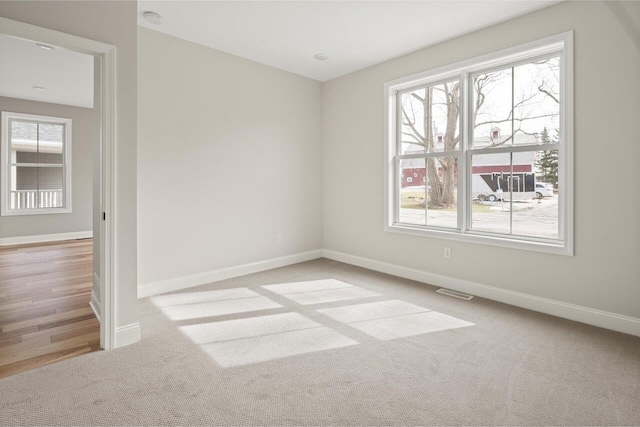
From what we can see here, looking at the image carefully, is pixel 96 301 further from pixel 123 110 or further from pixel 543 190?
pixel 543 190

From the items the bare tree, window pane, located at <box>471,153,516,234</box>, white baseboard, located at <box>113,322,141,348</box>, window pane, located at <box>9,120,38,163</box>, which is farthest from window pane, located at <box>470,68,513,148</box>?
window pane, located at <box>9,120,38,163</box>

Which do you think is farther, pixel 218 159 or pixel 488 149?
pixel 218 159

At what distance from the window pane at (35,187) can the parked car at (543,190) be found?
26.8ft

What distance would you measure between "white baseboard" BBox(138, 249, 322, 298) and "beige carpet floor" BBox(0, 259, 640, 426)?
364 millimetres

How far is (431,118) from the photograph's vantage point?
4141 millimetres

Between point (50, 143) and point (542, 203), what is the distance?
8.30 m

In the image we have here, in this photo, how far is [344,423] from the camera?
171cm

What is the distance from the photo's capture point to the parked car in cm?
322

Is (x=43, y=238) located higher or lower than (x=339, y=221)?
lower

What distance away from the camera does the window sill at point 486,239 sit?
3.09 metres

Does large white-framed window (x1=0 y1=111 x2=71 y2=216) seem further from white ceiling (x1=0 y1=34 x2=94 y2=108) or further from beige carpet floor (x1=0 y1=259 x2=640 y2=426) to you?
beige carpet floor (x1=0 y1=259 x2=640 y2=426)

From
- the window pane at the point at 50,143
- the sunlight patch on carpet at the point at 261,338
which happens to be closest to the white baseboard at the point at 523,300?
the sunlight patch on carpet at the point at 261,338

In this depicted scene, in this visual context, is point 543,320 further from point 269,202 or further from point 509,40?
point 269,202

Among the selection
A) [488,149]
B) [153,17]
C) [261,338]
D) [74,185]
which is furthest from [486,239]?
[74,185]
